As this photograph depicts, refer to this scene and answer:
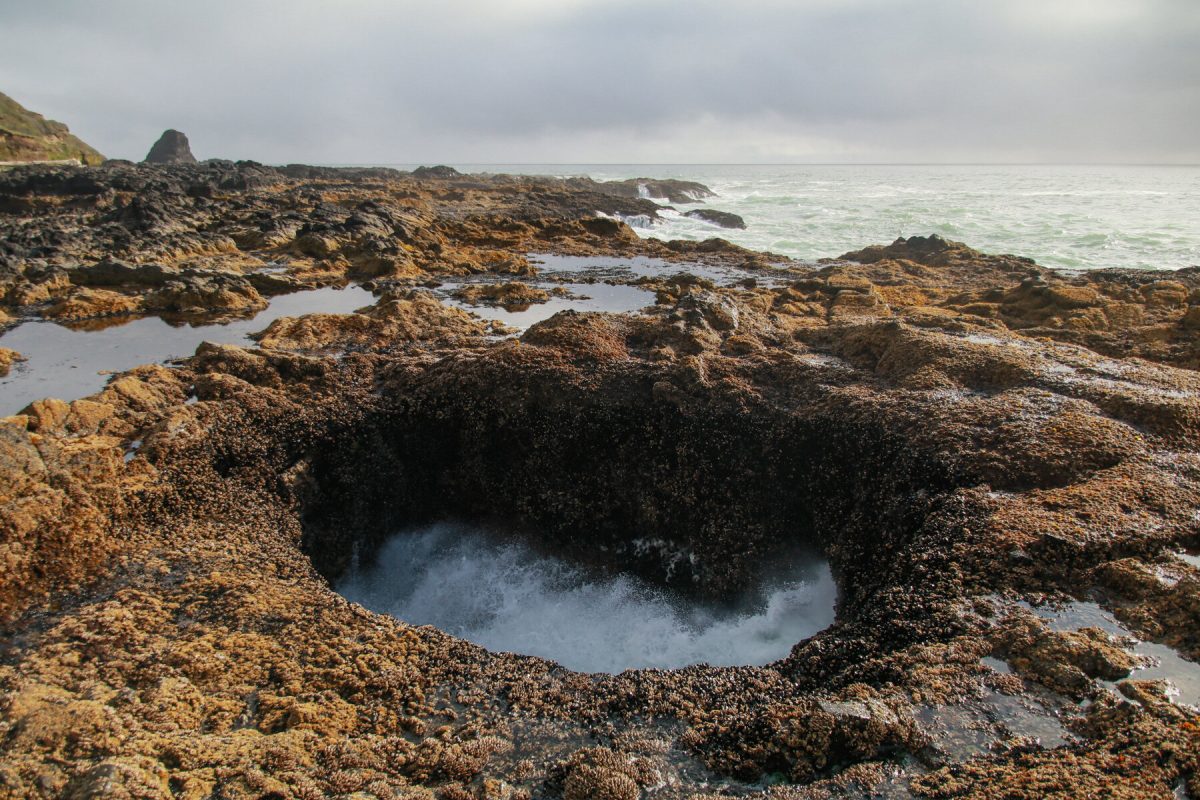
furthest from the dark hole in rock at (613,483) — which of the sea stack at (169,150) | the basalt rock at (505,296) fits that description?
the sea stack at (169,150)

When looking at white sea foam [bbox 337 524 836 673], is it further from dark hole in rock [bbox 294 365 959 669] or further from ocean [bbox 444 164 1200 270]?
ocean [bbox 444 164 1200 270]

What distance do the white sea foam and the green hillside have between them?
6033cm

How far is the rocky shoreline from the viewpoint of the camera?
3617mm

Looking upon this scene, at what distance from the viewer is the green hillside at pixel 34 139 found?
150 feet

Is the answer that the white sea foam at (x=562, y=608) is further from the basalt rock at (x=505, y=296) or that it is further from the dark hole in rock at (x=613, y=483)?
the basalt rock at (x=505, y=296)

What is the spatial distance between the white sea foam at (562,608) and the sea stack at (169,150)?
3747 inches

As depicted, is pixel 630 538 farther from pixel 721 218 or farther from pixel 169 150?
pixel 169 150

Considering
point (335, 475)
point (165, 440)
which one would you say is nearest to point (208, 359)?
point (165, 440)

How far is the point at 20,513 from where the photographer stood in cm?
519

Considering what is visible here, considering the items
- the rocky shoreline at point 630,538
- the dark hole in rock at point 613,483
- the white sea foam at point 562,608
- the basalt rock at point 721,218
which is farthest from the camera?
the basalt rock at point 721,218

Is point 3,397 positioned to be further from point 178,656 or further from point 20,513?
point 178,656

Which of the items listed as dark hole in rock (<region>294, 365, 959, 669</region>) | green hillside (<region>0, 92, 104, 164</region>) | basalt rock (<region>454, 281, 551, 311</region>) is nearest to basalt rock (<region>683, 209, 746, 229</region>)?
basalt rock (<region>454, 281, 551, 311</region>)

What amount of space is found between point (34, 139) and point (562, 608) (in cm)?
6687

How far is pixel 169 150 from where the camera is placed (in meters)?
79.6
